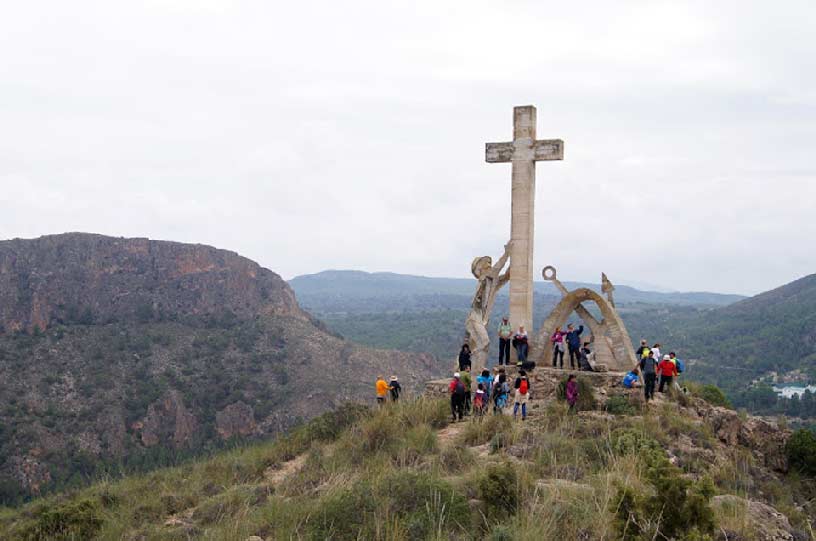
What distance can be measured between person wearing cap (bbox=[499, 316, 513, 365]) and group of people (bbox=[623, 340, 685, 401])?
251 centimetres

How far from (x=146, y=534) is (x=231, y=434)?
40.8m

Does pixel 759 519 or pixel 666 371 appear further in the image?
pixel 666 371

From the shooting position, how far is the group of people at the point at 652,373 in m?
12.2

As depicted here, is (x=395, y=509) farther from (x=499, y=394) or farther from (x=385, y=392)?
(x=385, y=392)

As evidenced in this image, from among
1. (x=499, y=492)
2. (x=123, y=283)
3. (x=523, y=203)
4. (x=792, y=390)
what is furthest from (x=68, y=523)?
(x=123, y=283)

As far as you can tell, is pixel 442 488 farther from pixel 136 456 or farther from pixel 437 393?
pixel 136 456

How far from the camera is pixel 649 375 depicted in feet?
40.0

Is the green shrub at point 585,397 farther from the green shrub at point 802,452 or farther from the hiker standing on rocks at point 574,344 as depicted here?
the green shrub at point 802,452

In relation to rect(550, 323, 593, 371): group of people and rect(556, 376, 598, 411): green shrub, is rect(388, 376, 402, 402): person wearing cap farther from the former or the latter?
rect(556, 376, 598, 411): green shrub

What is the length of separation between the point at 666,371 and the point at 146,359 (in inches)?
1923

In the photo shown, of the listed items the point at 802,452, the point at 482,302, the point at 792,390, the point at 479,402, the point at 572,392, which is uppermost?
the point at 482,302

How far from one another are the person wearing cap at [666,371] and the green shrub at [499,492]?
6976 millimetres

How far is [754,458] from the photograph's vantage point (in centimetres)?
1154

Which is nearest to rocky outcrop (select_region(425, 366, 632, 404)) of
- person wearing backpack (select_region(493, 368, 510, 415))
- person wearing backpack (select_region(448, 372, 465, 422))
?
person wearing backpack (select_region(493, 368, 510, 415))
